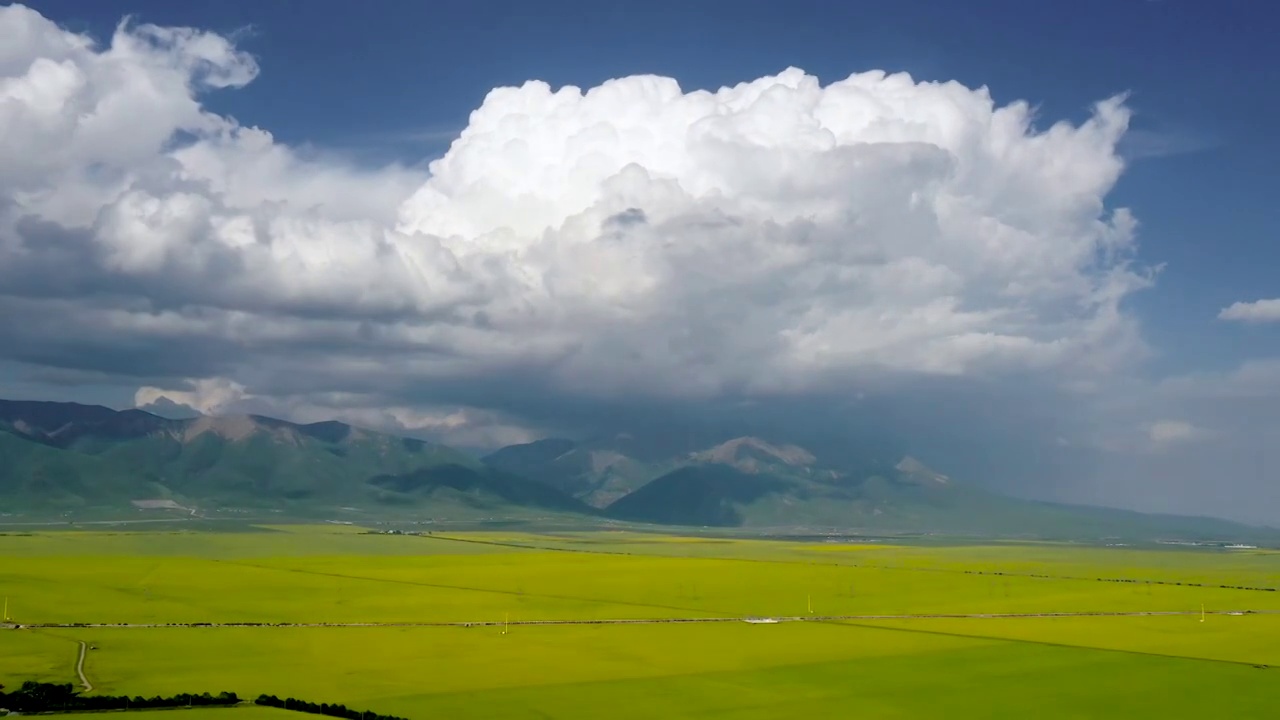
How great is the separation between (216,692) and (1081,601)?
10052 centimetres

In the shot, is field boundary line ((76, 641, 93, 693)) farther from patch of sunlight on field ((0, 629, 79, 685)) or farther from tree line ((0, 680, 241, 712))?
tree line ((0, 680, 241, 712))

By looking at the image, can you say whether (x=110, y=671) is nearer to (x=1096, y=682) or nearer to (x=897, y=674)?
(x=897, y=674)

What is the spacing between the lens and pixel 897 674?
255 ft

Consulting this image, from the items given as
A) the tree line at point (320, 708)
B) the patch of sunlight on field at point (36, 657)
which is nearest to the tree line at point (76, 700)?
the tree line at point (320, 708)

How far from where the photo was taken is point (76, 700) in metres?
63.0

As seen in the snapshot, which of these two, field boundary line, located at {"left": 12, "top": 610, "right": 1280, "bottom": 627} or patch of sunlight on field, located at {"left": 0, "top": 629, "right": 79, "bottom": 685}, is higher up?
field boundary line, located at {"left": 12, "top": 610, "right": 1280, "bottom": 627}

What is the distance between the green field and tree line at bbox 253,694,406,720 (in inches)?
63.9

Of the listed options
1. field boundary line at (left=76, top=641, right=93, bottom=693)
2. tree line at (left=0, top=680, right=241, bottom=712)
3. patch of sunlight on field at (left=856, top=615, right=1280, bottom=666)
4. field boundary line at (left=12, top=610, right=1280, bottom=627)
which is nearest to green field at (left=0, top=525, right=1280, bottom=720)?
patch of sunlight on field at (left=856, top=615, right=1280, bottom=666)

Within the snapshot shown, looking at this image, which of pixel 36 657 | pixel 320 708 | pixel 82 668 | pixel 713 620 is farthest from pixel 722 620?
pixel 36 657

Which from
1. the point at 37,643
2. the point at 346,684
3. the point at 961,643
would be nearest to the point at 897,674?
the point at 961,643

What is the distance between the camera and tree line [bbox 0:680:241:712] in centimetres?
6153

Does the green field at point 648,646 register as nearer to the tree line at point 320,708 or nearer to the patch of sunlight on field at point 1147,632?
the patch of sunlight on field at point 1147,632

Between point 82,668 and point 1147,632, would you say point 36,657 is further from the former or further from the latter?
point 1147,632

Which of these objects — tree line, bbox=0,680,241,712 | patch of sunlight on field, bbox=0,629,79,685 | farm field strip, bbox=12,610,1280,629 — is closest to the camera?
tree line, bbox=0,680,241,712
